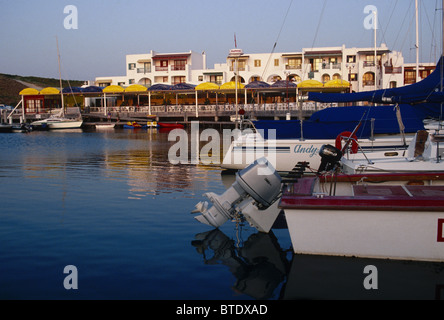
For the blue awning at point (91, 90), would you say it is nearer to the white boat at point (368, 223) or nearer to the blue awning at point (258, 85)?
the blue awning at point (258, 85)

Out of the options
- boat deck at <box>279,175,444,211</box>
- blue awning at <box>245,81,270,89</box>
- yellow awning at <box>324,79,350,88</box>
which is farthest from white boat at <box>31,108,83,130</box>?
boat deck at <box>279,175,444,211</box>

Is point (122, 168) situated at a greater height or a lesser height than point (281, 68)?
lesser

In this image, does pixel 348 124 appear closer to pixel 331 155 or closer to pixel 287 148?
pixel 287 148

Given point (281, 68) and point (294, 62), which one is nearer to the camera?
point (281, 68)

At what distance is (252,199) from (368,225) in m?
2.41

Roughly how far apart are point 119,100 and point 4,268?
2434 inches

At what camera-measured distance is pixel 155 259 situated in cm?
796

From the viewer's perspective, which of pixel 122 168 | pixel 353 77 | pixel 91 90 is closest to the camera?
pixel 122 168

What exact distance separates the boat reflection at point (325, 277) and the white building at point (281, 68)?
46.0 metres

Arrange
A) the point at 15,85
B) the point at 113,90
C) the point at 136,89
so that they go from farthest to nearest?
the point at 15,85 → the point at 113,90 → the point at 136,89

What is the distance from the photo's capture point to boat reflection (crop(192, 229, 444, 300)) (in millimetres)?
6586

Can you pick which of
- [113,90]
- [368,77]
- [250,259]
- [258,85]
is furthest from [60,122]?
[250,259]

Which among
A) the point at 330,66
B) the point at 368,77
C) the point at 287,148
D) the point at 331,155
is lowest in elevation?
the point at 287,148
